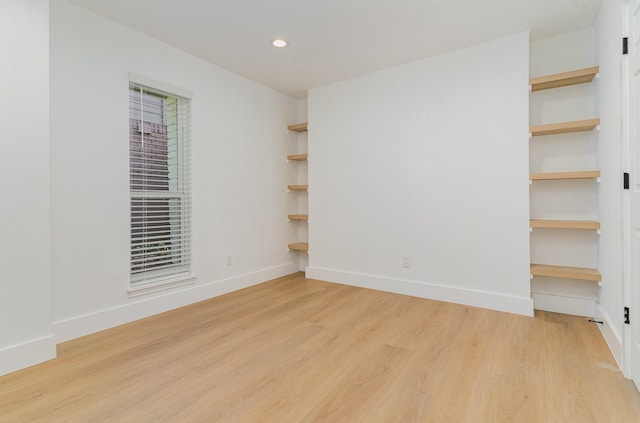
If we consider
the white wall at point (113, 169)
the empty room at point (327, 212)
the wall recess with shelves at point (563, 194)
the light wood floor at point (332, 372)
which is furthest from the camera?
the wall recess with shelves at point (563, 194)

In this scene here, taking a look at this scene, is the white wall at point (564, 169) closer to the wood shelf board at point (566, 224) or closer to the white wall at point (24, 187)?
the wood shelf board at point (566, 224)

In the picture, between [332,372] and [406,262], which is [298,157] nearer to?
[406,262]

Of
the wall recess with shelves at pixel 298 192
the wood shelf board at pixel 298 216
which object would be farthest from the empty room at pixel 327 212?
the wall recess with shelves at pixel 298 192

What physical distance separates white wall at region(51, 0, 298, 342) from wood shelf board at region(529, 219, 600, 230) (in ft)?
10.3

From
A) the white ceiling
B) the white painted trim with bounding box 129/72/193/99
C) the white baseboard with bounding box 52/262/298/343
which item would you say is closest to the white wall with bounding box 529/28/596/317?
the white ceiling

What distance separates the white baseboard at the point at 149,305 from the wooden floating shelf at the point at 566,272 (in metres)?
3.06

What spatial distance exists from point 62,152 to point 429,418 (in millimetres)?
3021

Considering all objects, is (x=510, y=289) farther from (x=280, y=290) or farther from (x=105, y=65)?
(x=105, y=65)

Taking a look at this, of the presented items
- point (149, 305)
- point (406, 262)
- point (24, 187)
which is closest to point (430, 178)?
point (406, 262)

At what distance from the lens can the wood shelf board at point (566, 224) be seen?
263 centimetres

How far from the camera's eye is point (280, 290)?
3811mm

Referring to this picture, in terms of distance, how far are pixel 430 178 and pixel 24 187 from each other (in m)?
3.46

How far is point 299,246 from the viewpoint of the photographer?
15.0 ft

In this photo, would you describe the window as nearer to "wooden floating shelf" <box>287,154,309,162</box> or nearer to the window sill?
the window sill
